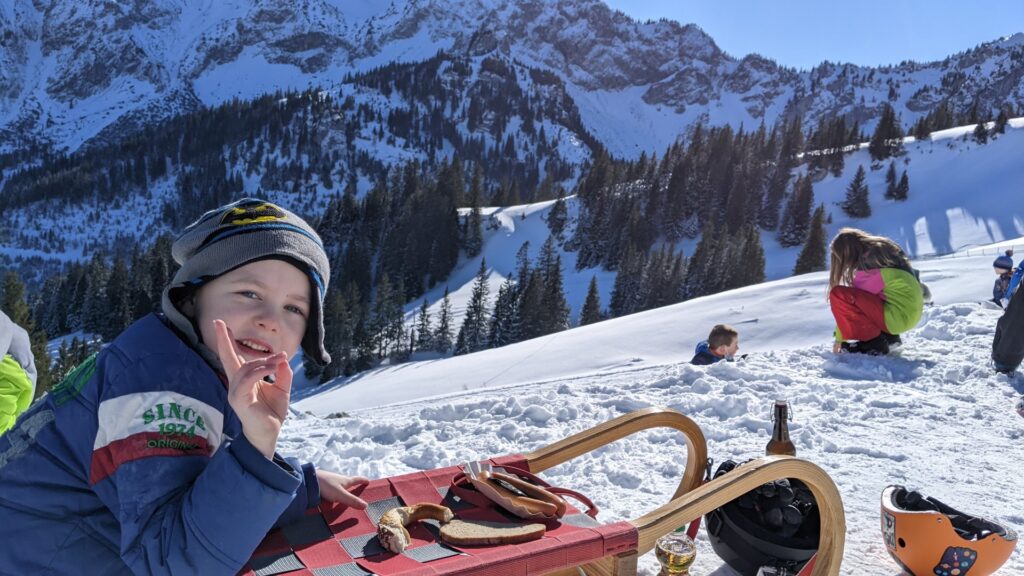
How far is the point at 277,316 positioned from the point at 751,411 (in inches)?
200

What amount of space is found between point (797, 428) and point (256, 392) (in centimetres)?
494

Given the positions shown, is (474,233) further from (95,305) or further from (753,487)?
(753,487)

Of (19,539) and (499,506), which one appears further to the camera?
(499,506)

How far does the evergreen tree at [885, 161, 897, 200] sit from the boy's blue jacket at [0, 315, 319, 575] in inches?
3247

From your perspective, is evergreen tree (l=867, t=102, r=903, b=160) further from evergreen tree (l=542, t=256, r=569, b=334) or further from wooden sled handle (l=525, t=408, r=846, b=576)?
wooden sled handle (l=525, t=408, r=846, b=576)

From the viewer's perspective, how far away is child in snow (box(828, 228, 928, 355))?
7.25 m

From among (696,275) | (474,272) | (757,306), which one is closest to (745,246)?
(696,275)

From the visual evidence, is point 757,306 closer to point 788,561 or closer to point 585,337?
point 585,337

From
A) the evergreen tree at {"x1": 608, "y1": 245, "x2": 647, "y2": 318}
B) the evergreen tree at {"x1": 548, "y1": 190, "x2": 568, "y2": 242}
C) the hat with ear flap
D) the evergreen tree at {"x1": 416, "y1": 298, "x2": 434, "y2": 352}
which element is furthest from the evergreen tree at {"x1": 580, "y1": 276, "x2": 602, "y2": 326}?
the hat with ear flap

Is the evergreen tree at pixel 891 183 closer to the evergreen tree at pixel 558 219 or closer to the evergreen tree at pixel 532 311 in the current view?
the evergreen tree at pixel 558 219

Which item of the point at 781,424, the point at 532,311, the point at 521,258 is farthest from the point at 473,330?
the point at 781,424

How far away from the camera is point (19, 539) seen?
177cm

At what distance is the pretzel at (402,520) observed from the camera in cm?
234

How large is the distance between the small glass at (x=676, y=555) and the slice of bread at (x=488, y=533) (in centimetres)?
66
